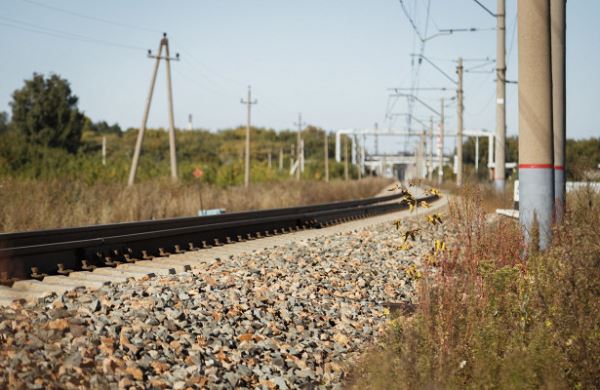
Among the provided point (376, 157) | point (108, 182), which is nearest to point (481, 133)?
point (376, 157)

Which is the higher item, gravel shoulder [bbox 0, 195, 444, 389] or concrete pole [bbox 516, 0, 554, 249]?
concrete pole [bbox 516, 0, 554, 249]

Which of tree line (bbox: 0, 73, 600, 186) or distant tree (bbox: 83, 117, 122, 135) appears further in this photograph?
distant tree (bbox: 83, 117, 122, 135)

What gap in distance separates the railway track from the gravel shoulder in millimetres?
1202

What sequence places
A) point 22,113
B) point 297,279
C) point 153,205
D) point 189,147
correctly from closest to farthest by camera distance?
point 297,279
point 153,205
point 22,113
point 189,147

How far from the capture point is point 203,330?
276 inches

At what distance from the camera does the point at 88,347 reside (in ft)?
19.5

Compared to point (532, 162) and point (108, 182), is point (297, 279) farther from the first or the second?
point (108, 182)

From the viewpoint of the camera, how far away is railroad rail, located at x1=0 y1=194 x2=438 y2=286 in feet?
31.6

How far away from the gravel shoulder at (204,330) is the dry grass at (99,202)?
25.5 ft

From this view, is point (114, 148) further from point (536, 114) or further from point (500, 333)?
point (500, 333)

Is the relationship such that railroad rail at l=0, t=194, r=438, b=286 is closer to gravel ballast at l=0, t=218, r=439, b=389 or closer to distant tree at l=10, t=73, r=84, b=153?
gravel ballast at l=0, t=218, r=439, b=389

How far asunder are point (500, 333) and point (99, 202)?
16517 millimetres

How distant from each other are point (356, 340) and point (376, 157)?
145 m

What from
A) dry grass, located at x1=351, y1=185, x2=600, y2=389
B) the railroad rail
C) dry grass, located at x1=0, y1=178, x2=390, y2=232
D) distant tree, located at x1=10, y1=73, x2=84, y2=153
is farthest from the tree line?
dry grass, located at x1=351, y1=185, x2=600, y2=389
